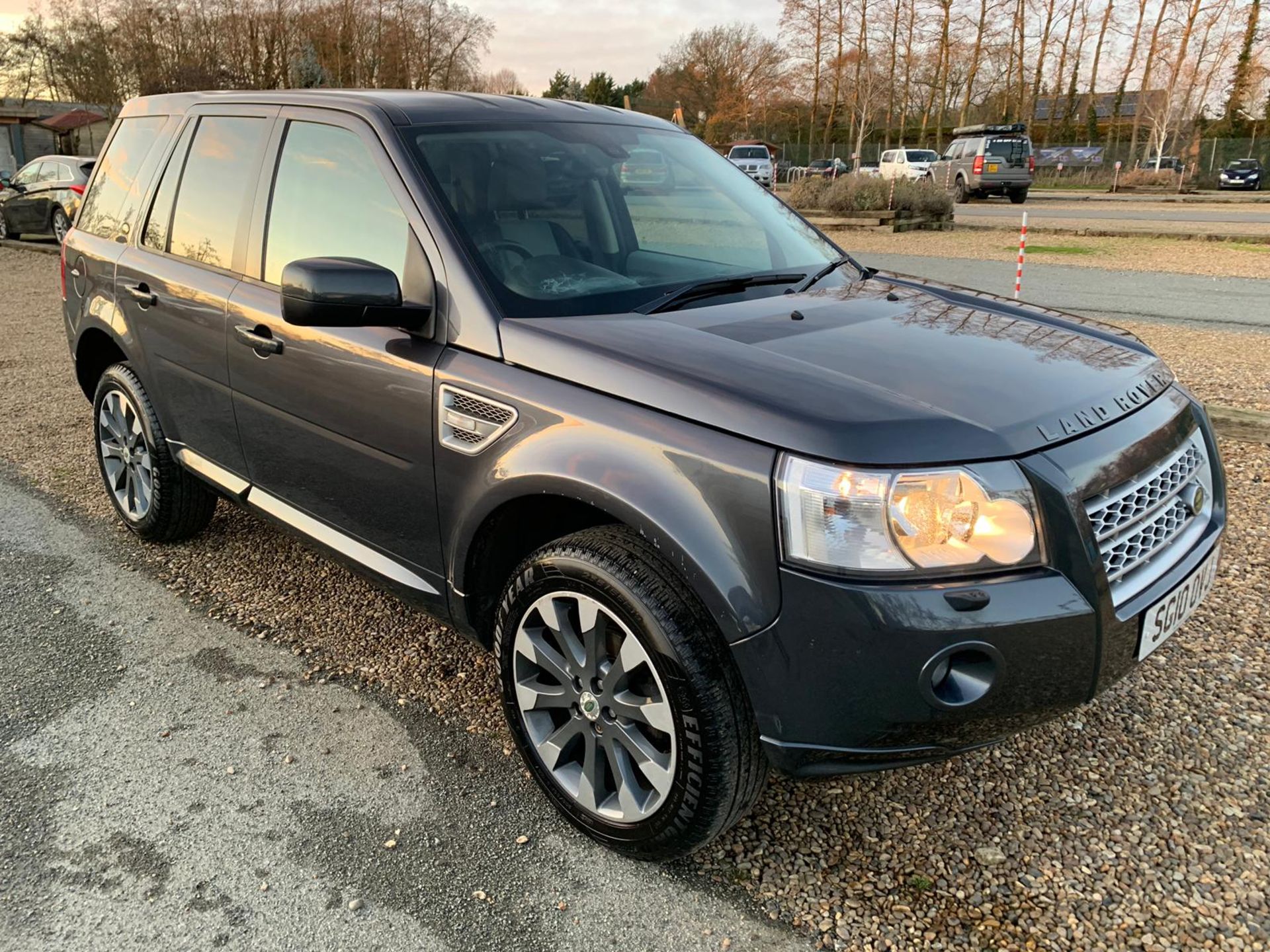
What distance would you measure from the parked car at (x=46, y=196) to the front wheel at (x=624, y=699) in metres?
17.0

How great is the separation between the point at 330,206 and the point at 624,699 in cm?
183

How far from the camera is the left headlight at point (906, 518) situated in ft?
6.24

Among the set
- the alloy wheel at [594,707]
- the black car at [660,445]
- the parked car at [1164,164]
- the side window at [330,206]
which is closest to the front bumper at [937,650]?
the black car at [660,445]

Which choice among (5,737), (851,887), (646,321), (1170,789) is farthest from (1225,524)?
(5,737)

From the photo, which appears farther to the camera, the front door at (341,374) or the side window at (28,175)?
the side window at (28,175)

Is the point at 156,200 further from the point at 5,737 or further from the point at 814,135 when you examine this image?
the point at 814,135

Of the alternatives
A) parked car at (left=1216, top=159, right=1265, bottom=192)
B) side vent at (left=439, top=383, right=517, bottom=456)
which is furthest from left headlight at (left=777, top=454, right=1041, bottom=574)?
parked car at (left=1216, top=159, right=1265, bottom=192)

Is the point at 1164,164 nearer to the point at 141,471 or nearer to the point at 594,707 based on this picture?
the point at 141,471

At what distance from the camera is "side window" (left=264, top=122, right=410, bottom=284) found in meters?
2.80

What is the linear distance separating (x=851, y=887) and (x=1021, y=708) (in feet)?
2.15

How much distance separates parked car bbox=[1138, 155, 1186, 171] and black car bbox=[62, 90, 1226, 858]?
47.8 m

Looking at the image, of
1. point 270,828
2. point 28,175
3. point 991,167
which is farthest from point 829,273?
point 991,167

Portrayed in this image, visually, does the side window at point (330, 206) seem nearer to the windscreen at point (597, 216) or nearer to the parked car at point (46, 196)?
the windscreen at point (597, 216)

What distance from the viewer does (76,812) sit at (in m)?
2.58
